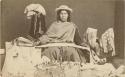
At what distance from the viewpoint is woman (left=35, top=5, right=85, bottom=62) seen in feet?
4.12

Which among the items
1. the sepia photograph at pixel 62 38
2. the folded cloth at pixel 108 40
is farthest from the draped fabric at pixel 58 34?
the folded cloth at pixel 108 40

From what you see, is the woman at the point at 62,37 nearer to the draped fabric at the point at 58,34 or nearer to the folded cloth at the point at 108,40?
the draped fabric at the point at 58,34

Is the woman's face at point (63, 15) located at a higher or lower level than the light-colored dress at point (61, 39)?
higher

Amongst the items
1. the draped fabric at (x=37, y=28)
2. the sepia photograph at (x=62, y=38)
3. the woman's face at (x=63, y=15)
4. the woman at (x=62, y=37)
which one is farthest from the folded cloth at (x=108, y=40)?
the draped fabric at (x=37, y=28)

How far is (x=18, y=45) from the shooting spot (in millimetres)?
1261

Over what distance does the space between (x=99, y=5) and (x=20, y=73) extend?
0.62 metres

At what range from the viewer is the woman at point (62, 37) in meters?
1.26

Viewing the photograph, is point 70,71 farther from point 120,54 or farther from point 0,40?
point 0,40

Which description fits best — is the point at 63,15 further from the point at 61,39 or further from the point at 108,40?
the point at 108,40

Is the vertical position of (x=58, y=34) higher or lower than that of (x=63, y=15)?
lower

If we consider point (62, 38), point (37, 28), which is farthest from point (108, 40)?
point (37, 28)

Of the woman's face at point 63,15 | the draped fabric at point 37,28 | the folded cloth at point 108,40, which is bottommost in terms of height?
the folded cloth at point 108,40

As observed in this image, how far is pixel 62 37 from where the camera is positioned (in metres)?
1.27

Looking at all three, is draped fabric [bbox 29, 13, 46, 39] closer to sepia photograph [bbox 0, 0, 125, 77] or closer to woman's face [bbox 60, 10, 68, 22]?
sepia photograph [bbox 0, 0, 125, 77]
